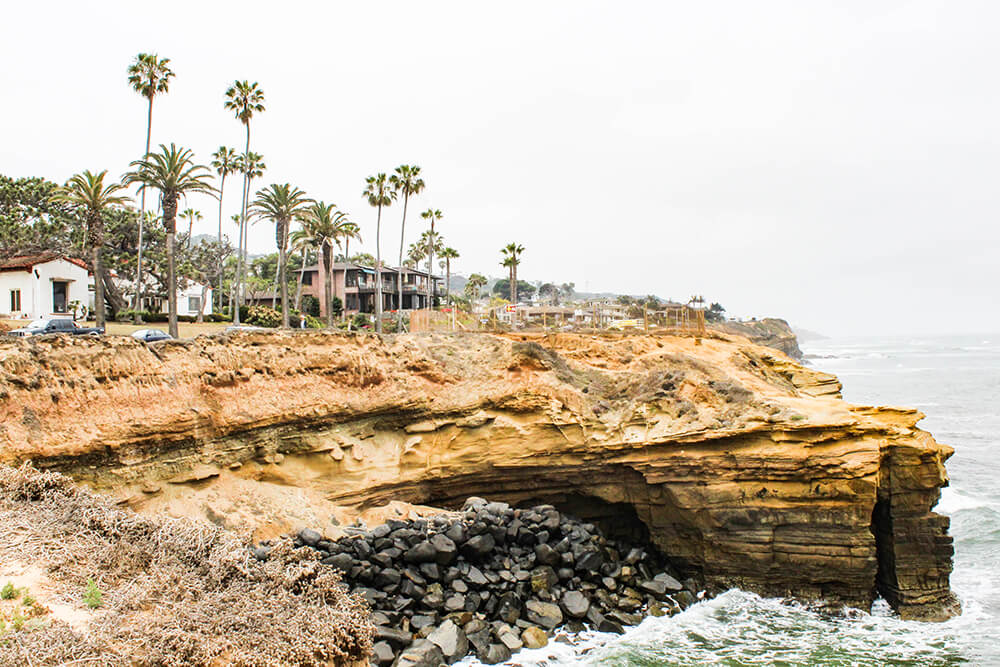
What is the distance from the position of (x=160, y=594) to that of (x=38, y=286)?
46.6m

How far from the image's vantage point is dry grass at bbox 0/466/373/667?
226 inches

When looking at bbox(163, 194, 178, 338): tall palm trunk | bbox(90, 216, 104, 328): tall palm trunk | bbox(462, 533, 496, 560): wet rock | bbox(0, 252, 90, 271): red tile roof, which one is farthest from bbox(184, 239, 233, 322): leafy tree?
bbox(462, 533, 496, 560): wet rock

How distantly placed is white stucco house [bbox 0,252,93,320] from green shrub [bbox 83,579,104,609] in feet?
141

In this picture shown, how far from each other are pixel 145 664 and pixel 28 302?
47.7 m

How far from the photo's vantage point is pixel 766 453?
48.7 ft

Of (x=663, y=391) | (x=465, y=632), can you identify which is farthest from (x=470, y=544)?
(x=663, y=391)

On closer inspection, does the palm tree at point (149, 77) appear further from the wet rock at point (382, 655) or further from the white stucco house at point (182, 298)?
the wet rock at point (382, 655)

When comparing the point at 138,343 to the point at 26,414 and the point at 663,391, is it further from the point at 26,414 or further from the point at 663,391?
the point at 663,391

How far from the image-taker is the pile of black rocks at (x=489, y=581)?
12508mm

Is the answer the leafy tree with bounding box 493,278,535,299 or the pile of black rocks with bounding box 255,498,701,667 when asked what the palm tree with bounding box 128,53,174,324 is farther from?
the leafy tree with bounding box 493,278,535,299

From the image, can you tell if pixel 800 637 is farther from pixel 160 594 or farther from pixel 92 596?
pixel 92 596

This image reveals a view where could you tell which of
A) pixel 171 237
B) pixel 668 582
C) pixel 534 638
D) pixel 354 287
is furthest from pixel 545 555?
pixel 354 287

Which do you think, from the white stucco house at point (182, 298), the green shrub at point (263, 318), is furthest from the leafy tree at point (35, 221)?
the green shrub at point (263, 318)

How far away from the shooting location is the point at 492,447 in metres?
16.8
